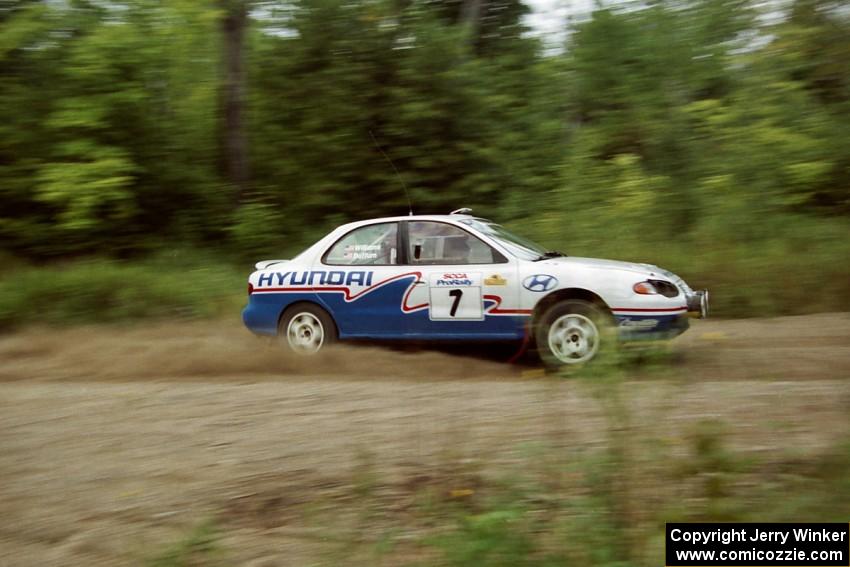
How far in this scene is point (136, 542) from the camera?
15.3ft

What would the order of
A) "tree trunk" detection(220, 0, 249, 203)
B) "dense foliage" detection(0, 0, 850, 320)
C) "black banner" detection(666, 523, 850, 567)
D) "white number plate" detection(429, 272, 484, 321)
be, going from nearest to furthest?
"black banner" detection(666, 523, 850, 567) → "white number plate" detection(429, 272, 484, 321) → "dense foliage" detection(0, 0, 850, 320) → "tree trunk" detection(220, 0, 249, 203)

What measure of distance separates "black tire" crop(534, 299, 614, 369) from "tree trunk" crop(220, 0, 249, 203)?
10.2 meters

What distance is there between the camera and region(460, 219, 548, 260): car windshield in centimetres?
902

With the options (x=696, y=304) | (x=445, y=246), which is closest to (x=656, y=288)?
(x=696, y=304)

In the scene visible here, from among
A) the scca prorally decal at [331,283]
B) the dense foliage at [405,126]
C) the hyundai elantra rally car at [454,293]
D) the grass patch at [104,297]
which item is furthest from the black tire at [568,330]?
the grass patch at [104,297]

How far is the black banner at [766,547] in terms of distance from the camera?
3.80 metres

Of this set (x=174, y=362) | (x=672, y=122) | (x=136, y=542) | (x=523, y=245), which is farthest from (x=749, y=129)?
(x=136, y=542)

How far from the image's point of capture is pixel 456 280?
29.1 feet

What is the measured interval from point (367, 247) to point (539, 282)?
6.32 feet

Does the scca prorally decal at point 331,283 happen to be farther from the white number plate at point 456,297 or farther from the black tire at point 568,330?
the black tire at point 568,330

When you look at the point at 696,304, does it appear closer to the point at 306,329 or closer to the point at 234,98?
the point at 306,329

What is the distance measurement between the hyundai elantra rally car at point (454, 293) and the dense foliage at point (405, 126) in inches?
199

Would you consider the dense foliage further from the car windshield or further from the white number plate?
the white number plate

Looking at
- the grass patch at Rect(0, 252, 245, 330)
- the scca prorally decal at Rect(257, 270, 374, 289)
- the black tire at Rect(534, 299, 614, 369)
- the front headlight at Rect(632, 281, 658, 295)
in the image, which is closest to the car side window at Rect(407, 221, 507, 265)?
the scca prorally decal at Rect(257, 270, 374, 289)
